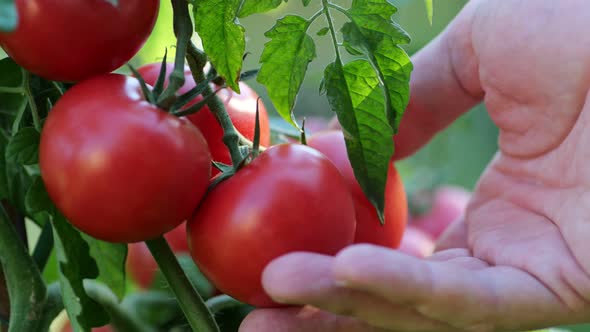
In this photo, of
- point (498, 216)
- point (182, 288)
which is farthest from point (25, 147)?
point (498, 216)

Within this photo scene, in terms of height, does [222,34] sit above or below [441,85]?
above

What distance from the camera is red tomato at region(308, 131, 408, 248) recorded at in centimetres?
56

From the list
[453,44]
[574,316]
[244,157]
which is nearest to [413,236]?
[453,44]

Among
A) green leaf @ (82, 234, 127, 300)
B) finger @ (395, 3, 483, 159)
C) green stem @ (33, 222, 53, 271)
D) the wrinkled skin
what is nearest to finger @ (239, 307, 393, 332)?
the wrinkled skin

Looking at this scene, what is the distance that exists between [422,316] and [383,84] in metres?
0.14

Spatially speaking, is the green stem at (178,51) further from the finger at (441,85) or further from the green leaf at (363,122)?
the finger at (441,85)

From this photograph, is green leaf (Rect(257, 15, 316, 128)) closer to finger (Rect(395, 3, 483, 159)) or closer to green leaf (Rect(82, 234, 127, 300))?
green leaf (Rect(82, 234, 127, 300))

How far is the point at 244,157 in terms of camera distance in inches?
18.9

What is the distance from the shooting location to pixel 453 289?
0.43 m

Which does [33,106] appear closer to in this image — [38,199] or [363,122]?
[38,199]

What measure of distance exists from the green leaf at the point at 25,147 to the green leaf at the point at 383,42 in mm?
199

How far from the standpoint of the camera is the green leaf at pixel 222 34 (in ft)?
1.47

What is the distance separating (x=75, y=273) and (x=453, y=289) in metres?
0.23

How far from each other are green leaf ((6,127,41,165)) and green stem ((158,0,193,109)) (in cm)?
8
